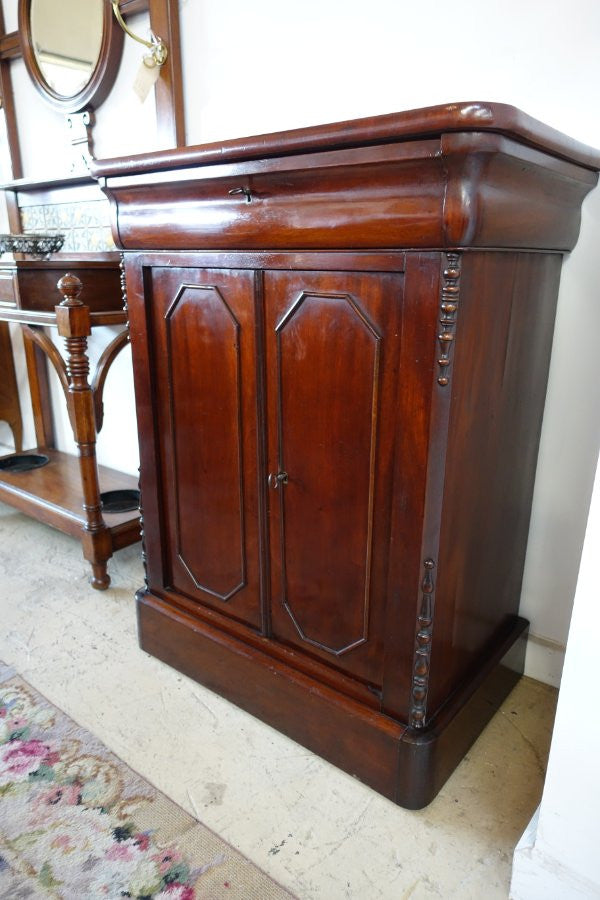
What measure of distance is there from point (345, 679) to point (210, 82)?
1877 mm

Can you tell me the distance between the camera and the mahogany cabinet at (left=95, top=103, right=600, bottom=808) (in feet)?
3.57

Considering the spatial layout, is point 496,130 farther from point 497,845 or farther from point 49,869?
point 49,869

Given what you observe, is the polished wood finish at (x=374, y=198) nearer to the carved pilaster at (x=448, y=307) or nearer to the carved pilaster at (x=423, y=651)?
the carved pilaster at (x=448, y=307)

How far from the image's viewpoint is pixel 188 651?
1.76m

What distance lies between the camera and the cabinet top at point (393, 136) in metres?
0.93

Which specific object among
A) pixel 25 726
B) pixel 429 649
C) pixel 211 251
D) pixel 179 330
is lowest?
pixel 25 726

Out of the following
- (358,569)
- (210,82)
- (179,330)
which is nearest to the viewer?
(358,569)

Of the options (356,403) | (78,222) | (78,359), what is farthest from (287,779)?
(78,222)

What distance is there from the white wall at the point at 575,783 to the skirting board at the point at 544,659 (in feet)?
2.04

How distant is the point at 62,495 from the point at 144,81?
1.52m

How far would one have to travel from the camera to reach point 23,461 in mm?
2990

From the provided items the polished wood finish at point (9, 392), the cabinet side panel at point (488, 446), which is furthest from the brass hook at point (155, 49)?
the polished wood finish at point (9, 392)

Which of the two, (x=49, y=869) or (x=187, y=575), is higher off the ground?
(x=187, y=575)

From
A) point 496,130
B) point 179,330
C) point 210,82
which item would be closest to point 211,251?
point 179,330
